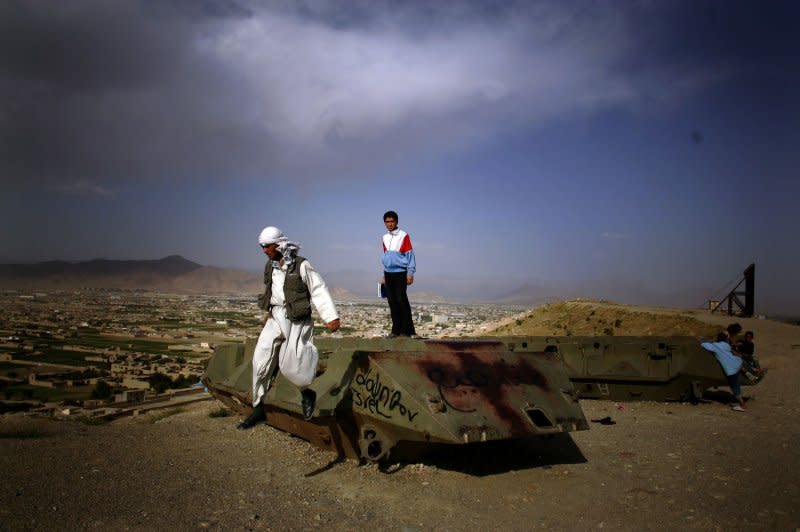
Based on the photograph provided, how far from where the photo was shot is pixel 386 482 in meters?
5.41

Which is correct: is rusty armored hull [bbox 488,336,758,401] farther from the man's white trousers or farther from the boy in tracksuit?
the man's white trousers

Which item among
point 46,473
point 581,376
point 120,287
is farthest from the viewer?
point 120,287

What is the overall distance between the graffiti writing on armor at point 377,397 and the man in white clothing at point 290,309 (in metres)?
0.67

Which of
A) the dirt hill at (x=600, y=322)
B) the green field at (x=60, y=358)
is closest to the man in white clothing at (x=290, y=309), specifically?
the dirt hill at (x=600, y=322)

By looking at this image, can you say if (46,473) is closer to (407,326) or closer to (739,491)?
(407,326)

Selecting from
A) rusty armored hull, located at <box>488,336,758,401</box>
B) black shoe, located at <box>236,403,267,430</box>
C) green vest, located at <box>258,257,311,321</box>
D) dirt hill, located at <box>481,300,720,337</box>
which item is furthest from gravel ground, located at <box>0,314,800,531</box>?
dirt hill, located at <box>481,300,720,337</box>

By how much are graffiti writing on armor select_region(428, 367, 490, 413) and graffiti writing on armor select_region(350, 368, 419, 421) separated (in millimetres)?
418

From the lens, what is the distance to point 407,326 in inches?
355

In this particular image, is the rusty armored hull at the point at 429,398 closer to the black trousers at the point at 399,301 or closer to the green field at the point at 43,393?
the black trousers at the point at 399,301

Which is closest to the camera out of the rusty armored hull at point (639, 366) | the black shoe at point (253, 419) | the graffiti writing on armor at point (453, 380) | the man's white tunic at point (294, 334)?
the graffiti writing on armor at point (453, 380)

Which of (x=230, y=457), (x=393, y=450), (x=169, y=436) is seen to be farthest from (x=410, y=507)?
(x=169, y=436)

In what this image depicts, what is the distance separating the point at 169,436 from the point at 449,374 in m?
4.03

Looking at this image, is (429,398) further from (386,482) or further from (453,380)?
(386,482)

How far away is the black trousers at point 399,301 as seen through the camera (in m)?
8.84
